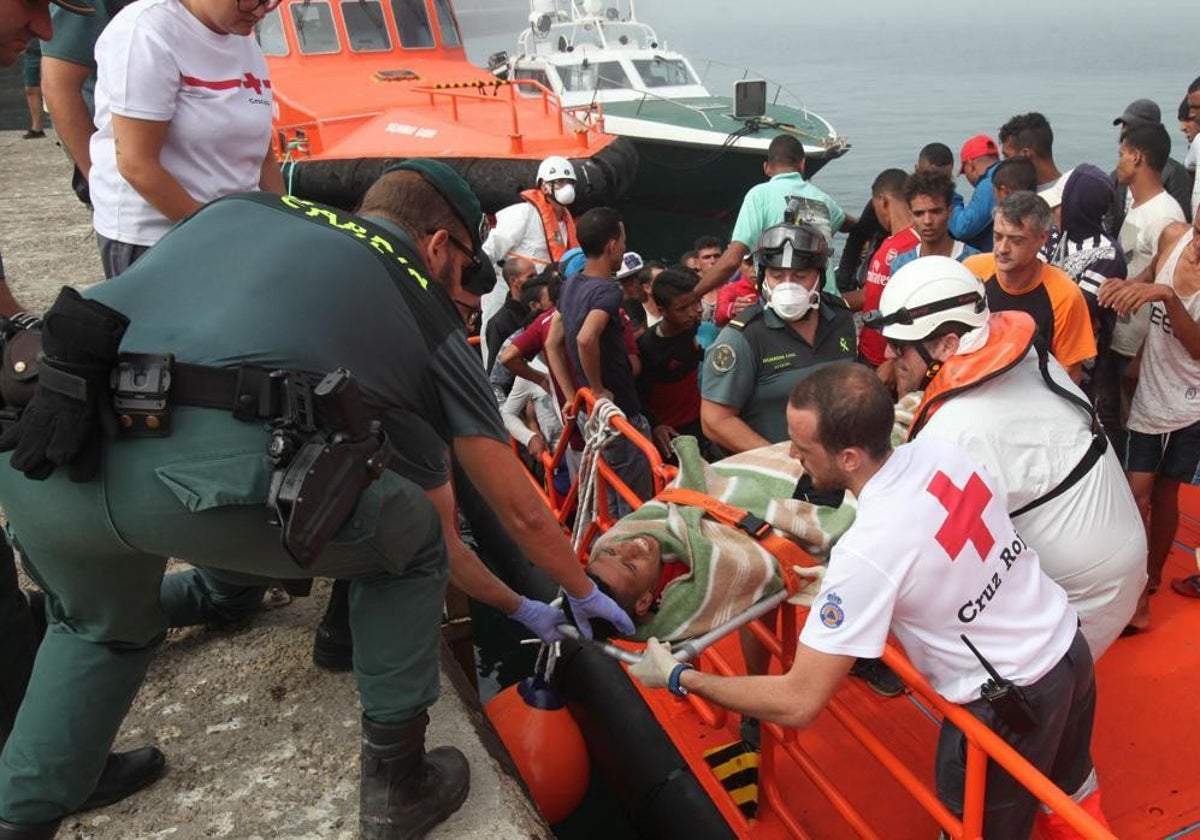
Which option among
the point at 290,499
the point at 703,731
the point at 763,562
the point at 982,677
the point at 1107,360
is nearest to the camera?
the point at 290,499

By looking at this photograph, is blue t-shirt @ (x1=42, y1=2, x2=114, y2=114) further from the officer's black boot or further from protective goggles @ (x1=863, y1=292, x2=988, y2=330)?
protective goggles @ (x1=863, y1=292, x2=988, y2=330)

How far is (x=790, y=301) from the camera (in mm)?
3650

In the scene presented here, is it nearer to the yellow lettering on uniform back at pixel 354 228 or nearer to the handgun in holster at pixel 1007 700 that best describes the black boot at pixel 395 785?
the yellow lettering on uniform back at pixel 354 228

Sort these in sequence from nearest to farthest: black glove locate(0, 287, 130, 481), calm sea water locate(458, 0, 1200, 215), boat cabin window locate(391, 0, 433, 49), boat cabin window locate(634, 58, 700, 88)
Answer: black glove locate(0, 287, 130, 481)
boat cabin window locate(391, 0, 433, 49)
boat cabin window locate(634, 58, 700, 88)
calm sea water locate(458, 0, 1200, 215)

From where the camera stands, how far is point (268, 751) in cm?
254

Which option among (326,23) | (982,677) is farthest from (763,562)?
(326,23)

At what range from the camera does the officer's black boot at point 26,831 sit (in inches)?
79.7

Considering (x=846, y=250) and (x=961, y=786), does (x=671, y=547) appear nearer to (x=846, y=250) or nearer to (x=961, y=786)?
(x=961, y=786)

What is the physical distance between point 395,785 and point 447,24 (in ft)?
41.5

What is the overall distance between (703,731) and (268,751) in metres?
1.40

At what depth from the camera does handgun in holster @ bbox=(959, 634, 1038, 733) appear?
2080mm

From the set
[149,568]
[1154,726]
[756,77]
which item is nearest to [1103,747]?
[1154,726]

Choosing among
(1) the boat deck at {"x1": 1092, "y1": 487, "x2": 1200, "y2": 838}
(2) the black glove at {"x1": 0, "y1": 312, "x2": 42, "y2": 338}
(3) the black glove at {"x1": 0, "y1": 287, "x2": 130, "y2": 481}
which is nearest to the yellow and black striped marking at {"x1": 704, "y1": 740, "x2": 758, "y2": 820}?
(1) the boat deck at {"x1": 1092, "y1": 487, "x2": 1200, "y2": 838}

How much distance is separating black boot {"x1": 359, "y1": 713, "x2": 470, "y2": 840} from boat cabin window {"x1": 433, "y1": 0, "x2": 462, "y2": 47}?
12.4 meters
